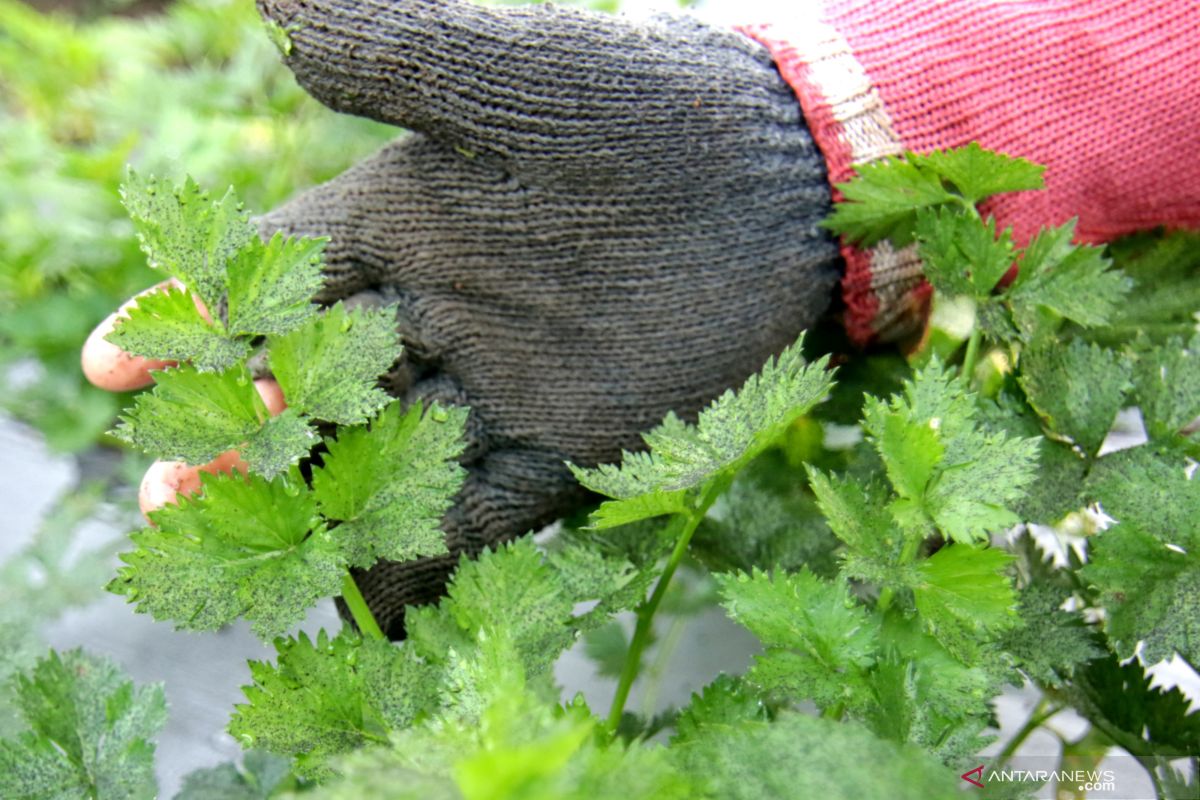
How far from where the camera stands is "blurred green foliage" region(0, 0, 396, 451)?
0.94 m

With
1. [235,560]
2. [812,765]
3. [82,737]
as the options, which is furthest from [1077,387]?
[82,737]

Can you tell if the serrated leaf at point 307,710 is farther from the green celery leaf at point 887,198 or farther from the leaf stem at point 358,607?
the green celery leaf at point 887,198

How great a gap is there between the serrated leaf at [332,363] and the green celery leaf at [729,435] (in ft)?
0.33

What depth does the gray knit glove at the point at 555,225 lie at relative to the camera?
56 centimetres

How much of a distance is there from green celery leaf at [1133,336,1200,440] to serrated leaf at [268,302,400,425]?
38cm

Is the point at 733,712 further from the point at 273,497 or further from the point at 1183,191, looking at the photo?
the point at 1183,191

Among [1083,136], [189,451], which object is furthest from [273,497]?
[1083,136]

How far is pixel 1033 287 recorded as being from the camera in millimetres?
488

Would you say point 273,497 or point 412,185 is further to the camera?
point 412,185

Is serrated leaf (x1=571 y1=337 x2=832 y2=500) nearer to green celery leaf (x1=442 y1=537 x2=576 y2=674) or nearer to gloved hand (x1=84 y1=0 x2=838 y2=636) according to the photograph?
green celery leaf (x1=442 y1=537 x2=576 y2=674)

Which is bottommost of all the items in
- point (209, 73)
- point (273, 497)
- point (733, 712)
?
point (733, 712)

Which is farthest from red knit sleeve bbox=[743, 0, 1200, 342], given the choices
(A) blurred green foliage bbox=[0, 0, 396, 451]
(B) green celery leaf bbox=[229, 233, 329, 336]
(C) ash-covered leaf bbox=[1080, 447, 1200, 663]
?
(A) blurred green foliage bbox=[0, 0, 396, 451]

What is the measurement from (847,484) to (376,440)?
20cm

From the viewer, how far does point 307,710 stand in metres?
0.40
